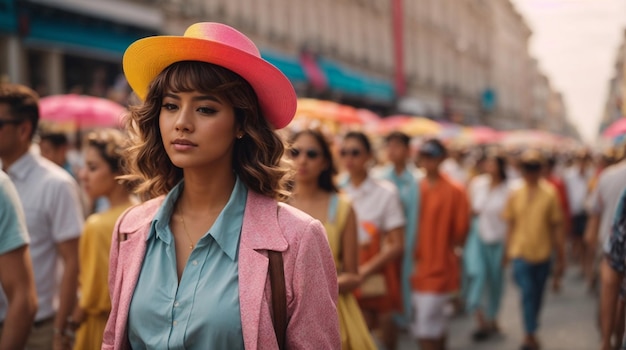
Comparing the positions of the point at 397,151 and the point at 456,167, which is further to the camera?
the point at 456,167

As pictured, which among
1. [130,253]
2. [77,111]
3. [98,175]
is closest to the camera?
[130,253]

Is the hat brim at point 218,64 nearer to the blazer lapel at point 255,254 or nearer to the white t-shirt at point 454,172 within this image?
the blazer lapel at point 255,254

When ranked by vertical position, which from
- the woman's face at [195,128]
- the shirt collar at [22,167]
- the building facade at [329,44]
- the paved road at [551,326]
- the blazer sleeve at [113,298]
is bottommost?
the paved road at [551,326]

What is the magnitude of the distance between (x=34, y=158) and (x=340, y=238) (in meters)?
1.76

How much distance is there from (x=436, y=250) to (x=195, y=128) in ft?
15.0

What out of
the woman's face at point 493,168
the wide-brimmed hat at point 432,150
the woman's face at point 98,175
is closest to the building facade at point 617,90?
the woman's face at point 493,168

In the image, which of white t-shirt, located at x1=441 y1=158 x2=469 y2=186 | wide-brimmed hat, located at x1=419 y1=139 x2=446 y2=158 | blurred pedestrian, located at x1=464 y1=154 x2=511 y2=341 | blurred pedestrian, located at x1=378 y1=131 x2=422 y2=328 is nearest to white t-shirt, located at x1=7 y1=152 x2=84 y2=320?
blurred pedestrian, located at x1=378 y1=131 x2=422 y2=328

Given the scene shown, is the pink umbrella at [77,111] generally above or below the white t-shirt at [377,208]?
above

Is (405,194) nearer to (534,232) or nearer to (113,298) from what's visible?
(534,232)

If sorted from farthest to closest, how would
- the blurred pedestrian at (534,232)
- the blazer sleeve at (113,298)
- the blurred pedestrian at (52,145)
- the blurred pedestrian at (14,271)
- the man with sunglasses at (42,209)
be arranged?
the blurred pedestrian at (534,232) < the blurred pedestrian at (52,145) < the man with sunglasses at (42,209) < the blurred pedestrian at (14,271) < the blazer sleeve at (113,298)

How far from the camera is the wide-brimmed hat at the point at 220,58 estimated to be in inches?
93.5

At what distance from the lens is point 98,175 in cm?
448

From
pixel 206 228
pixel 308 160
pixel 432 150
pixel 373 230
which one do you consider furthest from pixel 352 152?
pixel 206 228

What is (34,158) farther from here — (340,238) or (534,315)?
(534,315)
